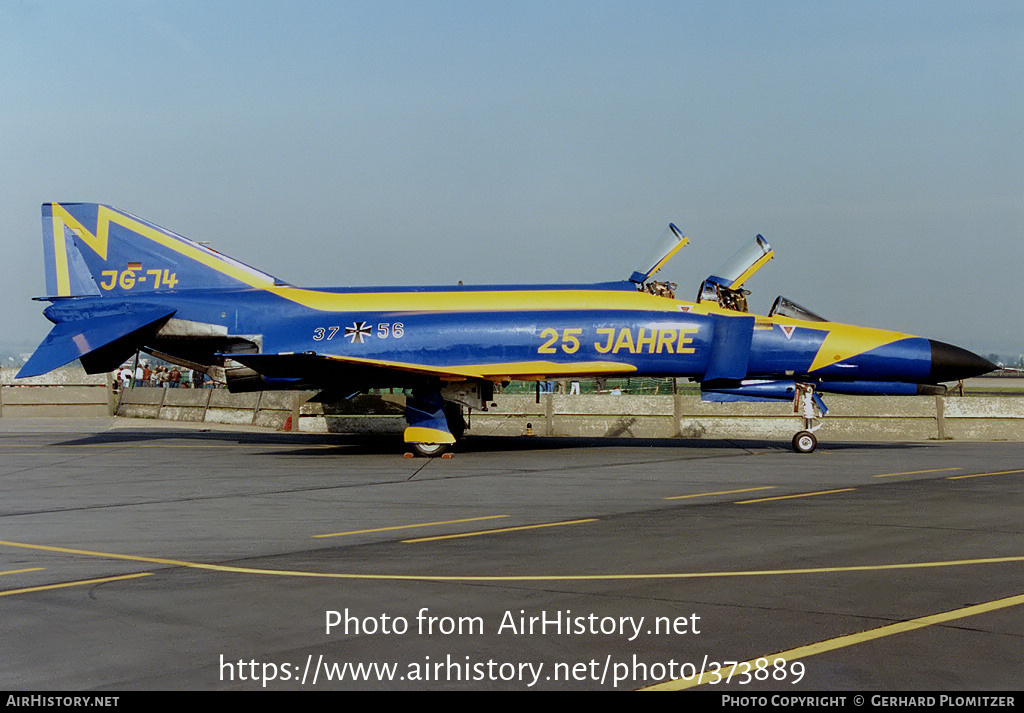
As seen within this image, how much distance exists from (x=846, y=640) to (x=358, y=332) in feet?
57.3

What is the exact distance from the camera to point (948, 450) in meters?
21.7

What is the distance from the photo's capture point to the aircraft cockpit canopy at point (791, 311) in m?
21.6

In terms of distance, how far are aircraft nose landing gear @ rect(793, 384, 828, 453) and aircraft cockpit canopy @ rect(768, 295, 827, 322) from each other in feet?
4.74

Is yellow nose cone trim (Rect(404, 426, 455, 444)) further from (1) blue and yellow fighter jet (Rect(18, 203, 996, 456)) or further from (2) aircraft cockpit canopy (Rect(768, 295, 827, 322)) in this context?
(2) aircraft cockpit canopy (Rect(768, 295, 827, 322))

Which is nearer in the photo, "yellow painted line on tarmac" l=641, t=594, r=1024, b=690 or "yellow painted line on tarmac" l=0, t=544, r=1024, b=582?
"yellow painted line on tarmac" l=641, t=594, r=1024, b=690

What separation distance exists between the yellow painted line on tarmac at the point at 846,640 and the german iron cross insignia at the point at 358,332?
16792mm

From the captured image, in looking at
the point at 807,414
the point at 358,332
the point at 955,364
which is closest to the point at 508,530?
the point at 358,332

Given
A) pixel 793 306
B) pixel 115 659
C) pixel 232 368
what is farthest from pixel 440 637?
pixel 232 368

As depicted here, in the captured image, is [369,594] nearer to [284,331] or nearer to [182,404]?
[284,331]

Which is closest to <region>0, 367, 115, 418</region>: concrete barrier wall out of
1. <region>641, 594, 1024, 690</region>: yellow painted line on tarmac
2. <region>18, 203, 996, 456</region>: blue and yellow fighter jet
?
<region>18, 203, 996, 456</region>: blue and yellow fighter jet

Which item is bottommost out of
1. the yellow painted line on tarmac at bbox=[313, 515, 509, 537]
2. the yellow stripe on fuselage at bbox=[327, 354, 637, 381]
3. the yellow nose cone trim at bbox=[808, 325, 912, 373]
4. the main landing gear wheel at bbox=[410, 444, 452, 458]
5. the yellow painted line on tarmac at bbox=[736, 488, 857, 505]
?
the main landing gear wheel at bbox=[410, 444, 452, 458]

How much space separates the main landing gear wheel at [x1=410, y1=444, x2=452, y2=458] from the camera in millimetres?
21531

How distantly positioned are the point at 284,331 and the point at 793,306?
1118 centimetres
